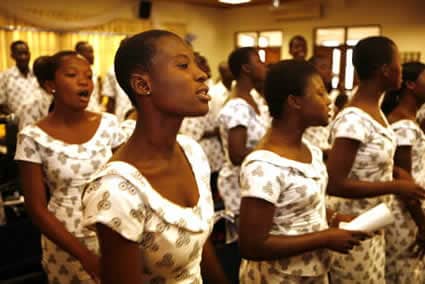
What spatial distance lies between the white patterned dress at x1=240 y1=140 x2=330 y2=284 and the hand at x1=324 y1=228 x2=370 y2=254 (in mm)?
78

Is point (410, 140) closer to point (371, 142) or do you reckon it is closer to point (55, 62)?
point (371, 142)

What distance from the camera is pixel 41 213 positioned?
1554mm

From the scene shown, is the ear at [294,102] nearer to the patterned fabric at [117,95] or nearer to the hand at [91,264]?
the hand at [91,264]

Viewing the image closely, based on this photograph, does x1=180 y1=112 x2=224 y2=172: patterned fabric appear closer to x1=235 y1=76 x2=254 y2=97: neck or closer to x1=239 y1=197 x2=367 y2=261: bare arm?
x1=235 y1=76 x2=254 y2=97: neck

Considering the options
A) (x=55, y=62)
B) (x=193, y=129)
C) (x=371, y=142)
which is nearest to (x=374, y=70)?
(x=371, y=142)

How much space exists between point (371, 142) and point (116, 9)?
22.5 feet

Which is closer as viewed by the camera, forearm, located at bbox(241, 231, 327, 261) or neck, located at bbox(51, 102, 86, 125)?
forearm, located at bbox(241, 231, 327, 261)

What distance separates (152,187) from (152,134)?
123 millimetres

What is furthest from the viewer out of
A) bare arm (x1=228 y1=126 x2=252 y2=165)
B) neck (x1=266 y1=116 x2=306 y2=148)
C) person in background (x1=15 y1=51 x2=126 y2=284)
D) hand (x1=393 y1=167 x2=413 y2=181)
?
bare arm (x1=228 y1=126 x2=252 y2=165)

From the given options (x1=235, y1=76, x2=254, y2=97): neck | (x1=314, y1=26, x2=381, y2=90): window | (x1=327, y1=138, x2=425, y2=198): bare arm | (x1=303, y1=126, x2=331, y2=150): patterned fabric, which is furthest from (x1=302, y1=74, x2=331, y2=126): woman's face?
(x1=314, y1=26, x2=381, y2=90): window

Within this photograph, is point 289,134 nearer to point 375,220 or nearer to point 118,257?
point 375,220

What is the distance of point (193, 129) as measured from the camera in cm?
394

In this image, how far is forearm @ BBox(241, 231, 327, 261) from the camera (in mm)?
1363

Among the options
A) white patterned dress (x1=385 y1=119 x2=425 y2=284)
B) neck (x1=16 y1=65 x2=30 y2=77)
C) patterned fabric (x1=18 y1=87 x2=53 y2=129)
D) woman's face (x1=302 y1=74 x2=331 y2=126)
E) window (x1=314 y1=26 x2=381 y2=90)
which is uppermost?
window (x1=314 y1=26 x2=381 y2=90)
